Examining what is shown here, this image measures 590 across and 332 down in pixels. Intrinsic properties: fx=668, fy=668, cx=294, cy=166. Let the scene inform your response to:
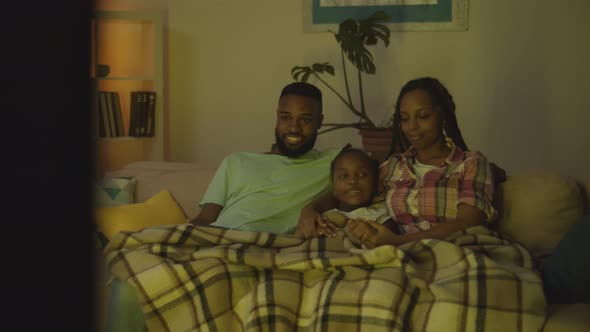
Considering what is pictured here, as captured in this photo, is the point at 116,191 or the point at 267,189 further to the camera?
the point at 116,191

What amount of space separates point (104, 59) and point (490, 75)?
7.74 feet

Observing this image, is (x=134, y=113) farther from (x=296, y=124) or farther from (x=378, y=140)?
(x=296, y=124)

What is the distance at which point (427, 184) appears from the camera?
1932 millimetres

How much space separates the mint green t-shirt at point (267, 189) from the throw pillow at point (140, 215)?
16 cm

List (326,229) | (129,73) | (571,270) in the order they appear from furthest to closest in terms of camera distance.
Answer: (129,73) < (326,229) < (571,270)

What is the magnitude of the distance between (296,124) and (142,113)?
201 centimetres

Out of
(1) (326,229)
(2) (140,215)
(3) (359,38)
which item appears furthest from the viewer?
(3) (359,38)

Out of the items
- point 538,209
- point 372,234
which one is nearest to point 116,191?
point 372,234

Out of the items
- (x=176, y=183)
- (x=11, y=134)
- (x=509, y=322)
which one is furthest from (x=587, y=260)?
(x=176, y=183)

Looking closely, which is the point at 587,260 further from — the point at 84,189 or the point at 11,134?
the point at 11,134

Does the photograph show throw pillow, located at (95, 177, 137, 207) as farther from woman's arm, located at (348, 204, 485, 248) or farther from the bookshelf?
the bookshelf

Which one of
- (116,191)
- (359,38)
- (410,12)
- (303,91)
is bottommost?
(116,191)

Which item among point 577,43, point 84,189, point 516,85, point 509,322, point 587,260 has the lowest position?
point 509,322

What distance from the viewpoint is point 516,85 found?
3.89 m
